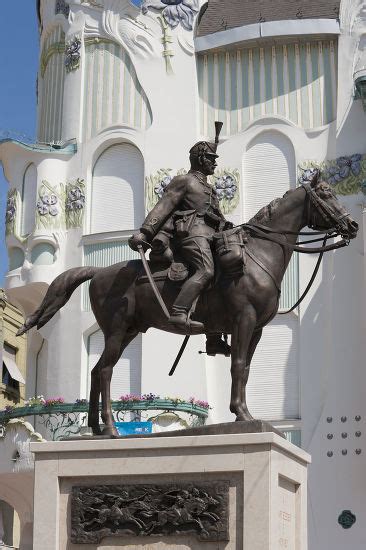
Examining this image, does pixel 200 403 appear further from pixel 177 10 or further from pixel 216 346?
pixel 216 346

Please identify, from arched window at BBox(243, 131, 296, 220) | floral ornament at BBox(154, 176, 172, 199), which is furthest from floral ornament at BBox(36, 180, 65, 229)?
arched window at BBox(243, 131, 296, 220)

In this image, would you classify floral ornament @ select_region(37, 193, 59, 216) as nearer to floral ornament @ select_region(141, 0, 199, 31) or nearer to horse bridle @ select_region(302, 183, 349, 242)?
floral ornament @ select_region(141, 0, 199, 31)

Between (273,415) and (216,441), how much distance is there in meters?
17.8

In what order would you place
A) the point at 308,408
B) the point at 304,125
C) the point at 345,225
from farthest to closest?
the point at 304,125
the point at 308,408
the point at 345,225

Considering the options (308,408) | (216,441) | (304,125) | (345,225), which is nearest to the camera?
(216,441)

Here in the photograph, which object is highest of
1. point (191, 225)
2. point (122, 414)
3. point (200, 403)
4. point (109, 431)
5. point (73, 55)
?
point (73, 55)

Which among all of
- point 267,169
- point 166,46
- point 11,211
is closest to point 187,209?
point 267,169

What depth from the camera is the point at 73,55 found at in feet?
117

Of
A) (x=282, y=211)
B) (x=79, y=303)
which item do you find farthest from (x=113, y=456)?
(x=79, y=303)

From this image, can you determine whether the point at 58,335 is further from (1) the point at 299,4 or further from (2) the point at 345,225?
(2) the point at 345,225

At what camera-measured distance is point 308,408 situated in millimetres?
31156

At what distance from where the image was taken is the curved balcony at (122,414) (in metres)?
29.4

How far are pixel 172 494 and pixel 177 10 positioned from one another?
2301cm

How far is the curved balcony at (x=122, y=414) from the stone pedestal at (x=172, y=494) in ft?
47.9
